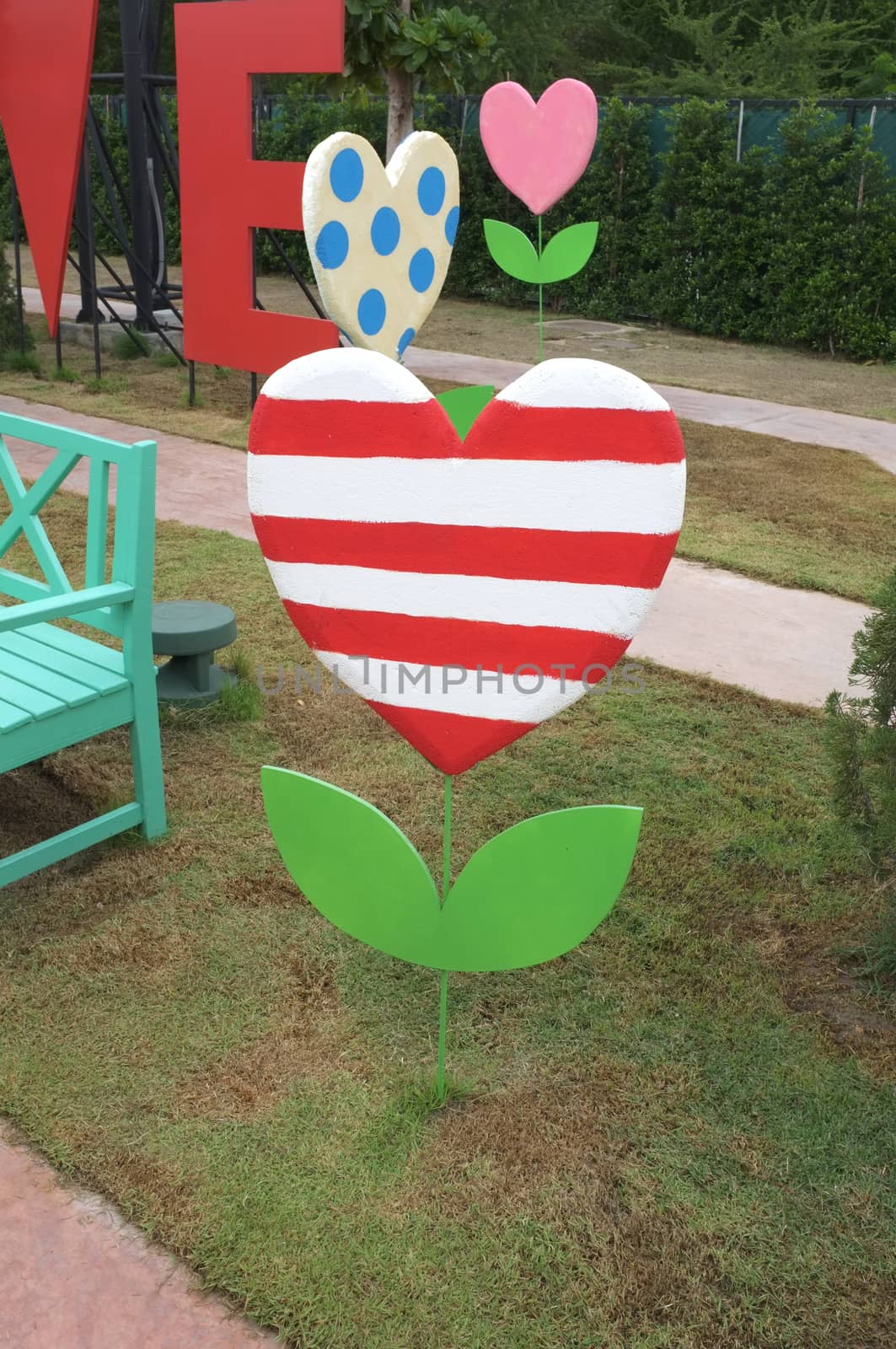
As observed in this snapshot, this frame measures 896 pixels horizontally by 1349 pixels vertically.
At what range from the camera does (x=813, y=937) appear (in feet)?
9.00

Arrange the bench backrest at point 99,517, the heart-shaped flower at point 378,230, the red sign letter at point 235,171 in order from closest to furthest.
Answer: the bench backrest at point 99,517
the heart-shaped flower at point 378,230
the red sign letter at point 235,171

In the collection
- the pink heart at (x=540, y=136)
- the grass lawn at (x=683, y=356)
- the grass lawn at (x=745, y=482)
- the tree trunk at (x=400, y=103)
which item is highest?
the tree trunk at (x=400, y=103)

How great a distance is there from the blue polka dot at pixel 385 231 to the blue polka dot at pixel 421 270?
13 centimetres

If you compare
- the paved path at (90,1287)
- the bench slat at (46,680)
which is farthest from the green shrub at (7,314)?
the paved path at (90,1287)

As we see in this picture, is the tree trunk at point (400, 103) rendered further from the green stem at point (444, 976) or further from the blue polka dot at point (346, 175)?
the green stem at point (444, 976)

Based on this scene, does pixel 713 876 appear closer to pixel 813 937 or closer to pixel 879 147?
pixel 813 937

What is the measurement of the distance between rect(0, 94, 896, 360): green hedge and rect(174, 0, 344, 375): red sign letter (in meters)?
6.64

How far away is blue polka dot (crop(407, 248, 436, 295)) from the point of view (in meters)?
3.90

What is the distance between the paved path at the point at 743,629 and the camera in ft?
13.7

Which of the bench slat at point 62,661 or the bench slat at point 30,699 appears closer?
the bench slat at point 30,699

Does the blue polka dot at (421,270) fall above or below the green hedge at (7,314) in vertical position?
above

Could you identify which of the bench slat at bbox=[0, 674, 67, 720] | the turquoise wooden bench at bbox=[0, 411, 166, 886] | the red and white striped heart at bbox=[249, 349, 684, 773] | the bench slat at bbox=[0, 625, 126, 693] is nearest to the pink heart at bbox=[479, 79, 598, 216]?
the turquoise wooden bench at bbox=[0, 411, 166, 886]

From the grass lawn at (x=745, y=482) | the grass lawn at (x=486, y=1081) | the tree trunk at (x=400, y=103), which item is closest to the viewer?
the grass lawn at (x=486, y=1081)

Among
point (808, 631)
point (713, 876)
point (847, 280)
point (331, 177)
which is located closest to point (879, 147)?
point (847, 280)
